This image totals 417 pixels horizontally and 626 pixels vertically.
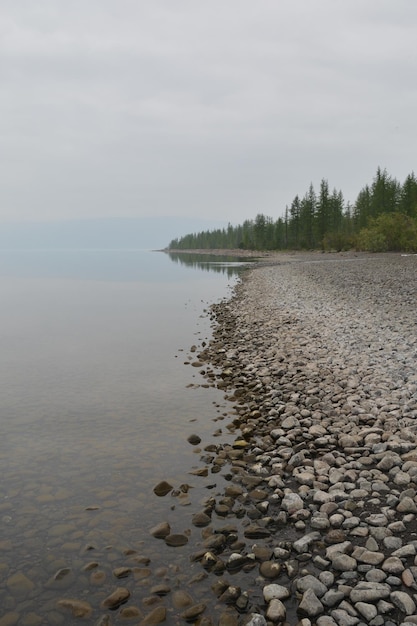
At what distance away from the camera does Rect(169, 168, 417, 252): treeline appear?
8019 cm

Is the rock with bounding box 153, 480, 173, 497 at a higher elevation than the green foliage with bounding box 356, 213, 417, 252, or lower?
lower

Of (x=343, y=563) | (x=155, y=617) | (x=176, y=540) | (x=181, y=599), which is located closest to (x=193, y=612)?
(x=181, y=599)

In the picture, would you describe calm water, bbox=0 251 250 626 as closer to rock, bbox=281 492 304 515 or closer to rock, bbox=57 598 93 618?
rock, bbox=57 598 93 618

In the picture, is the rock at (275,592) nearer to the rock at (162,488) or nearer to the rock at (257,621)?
the rock at (257,621)

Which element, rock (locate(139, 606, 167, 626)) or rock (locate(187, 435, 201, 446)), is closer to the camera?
rock (locate(139, 606, 167, 626))

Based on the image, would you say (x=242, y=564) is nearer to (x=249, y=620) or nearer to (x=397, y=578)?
(x=249, y=620)

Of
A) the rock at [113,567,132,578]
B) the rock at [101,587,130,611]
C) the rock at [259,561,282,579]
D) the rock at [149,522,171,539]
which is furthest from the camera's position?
the rock at [149,522,171,539]

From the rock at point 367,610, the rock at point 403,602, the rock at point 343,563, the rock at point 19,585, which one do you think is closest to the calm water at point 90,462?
the rock at point 19,585

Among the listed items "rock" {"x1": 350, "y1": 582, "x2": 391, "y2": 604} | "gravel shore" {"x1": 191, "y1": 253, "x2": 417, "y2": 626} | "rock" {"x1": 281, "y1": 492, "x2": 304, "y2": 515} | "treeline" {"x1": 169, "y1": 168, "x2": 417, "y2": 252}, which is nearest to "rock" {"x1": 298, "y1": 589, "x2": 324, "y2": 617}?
"gravel shore" {"x1": 191, "y1": 253, "x2": 417, "y2": 626}

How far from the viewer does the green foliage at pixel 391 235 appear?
7506cm

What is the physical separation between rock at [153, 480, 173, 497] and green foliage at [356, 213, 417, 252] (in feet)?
246

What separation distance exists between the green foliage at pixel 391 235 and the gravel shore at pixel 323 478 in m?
66.2

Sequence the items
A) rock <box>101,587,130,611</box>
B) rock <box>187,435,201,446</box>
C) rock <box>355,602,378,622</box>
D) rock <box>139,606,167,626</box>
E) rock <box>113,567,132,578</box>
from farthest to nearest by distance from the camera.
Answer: rock <box>187,435,201,446</box> < rock <box>113,567,132,578</box> < rock <box>101,587,130,611</box> < rock <box>139,606,167,626</box> < rock <box>355,602,378,622</box>

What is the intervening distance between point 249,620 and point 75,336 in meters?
19.8
